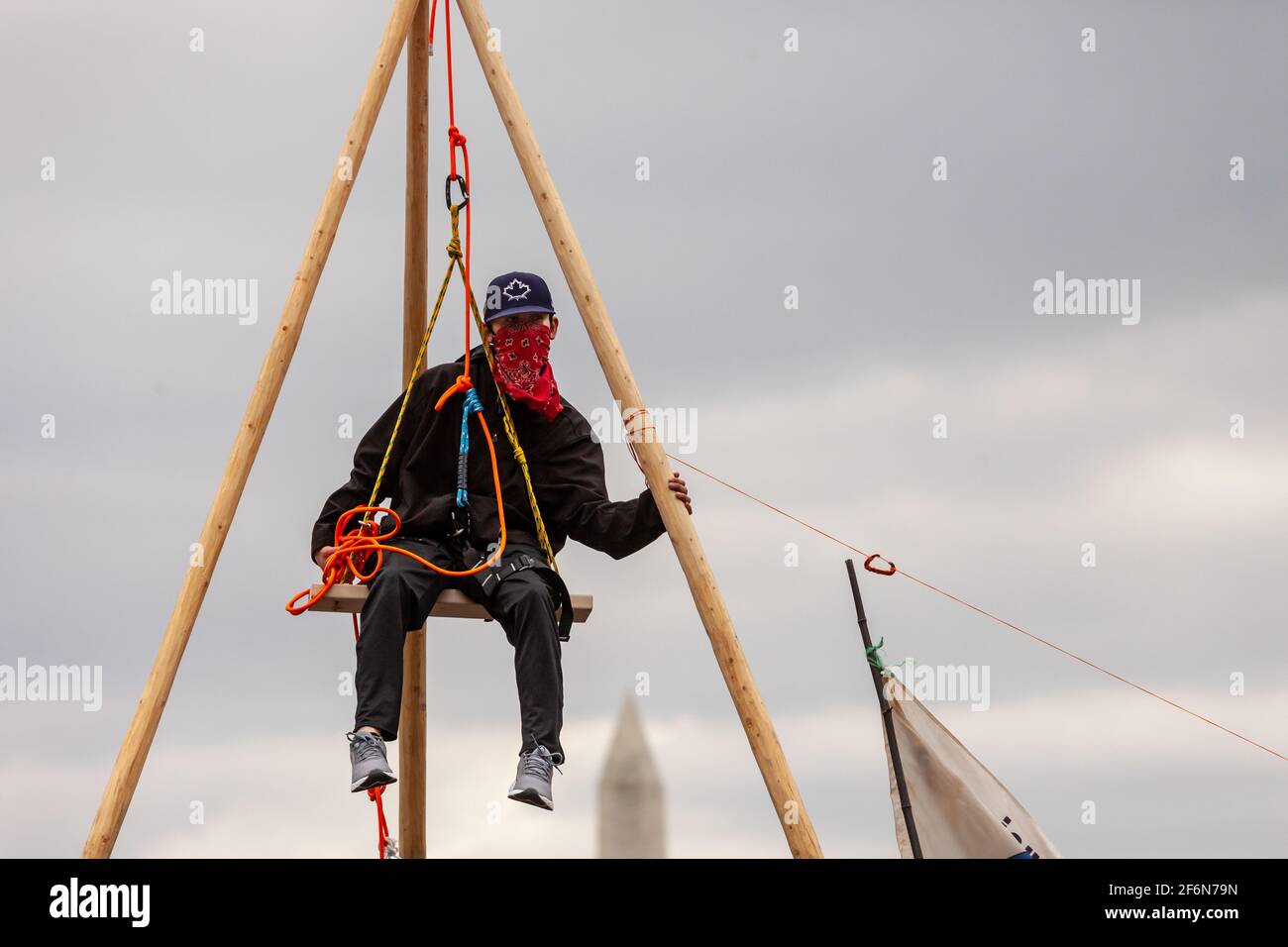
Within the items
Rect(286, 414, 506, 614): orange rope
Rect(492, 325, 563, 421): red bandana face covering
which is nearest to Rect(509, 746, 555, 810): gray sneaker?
Rect(286, 414, 506, 614): orange rope

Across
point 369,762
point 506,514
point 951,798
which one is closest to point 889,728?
point 951,798

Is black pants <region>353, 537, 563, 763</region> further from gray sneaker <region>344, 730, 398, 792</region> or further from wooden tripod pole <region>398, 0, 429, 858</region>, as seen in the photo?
wooden tripod pole <region>398, 0, 429, 858</region>

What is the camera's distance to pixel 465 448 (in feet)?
27.8

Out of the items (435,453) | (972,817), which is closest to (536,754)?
(435,453)

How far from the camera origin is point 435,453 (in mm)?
8594

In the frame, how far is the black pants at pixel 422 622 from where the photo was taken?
7.60 m

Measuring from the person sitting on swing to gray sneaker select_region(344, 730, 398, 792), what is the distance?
0.03 m

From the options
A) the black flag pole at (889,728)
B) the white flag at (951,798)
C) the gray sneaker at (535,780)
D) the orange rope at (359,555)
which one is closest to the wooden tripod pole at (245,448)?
the orange rope at (359,555)

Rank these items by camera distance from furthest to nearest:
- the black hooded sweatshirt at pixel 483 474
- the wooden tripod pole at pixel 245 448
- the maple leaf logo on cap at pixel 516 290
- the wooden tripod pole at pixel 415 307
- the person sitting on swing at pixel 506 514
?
the wooden tripod pole at pixel 415 307, the maple leaf logo on cap at pixel 516 290, the black hooded sweatshirt at pixel 483 474, the person sitting on swing at pixel 506 514, the wooden tripod pole at pixel 245 448

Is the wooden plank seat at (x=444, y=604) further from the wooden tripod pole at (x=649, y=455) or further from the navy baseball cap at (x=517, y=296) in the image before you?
the navy baseball cap at (x=517, y=296)

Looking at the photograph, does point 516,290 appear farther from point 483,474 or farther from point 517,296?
point 483,474
